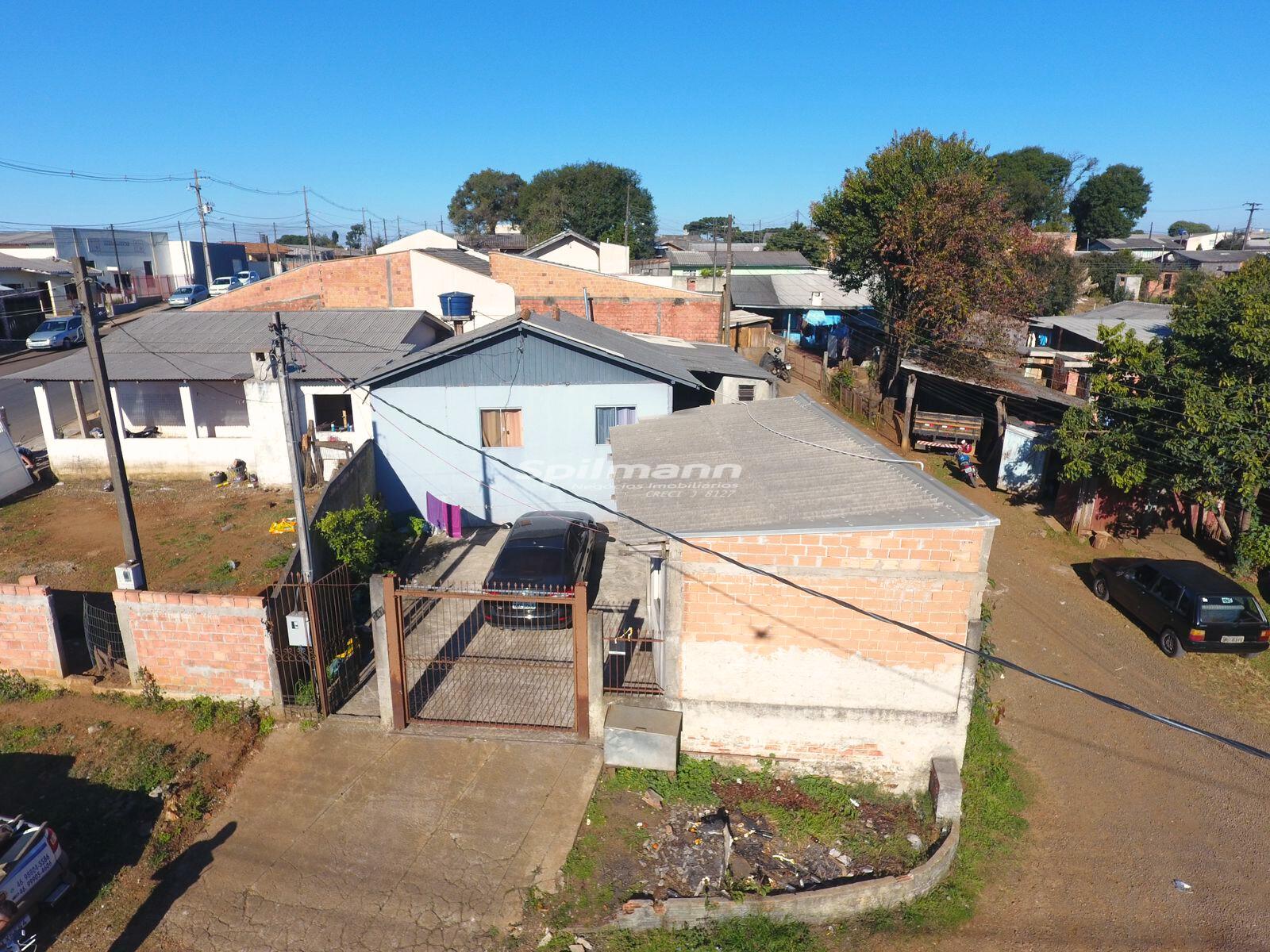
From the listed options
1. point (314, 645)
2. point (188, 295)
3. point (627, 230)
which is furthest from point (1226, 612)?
point (627, 230)

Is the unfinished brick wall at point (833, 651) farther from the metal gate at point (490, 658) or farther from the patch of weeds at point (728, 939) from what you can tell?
the patch of weeds at point (728, 939)

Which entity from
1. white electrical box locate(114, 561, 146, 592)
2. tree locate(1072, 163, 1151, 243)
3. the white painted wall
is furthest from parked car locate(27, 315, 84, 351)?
tree locate(1072, 163, 1151, 243)

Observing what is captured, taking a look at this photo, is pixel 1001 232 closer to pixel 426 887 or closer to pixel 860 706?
pixel 860 706

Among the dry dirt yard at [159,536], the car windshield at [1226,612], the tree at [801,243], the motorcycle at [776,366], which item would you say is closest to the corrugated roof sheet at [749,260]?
the tree at [801,243]

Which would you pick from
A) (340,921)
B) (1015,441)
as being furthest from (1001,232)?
(340,921)

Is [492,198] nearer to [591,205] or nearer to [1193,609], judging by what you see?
[591,205]

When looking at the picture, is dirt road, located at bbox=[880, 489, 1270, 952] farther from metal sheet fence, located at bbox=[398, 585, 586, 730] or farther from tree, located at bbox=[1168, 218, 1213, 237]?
tree, located at bbox=[1168, 218, 1213, 237]
